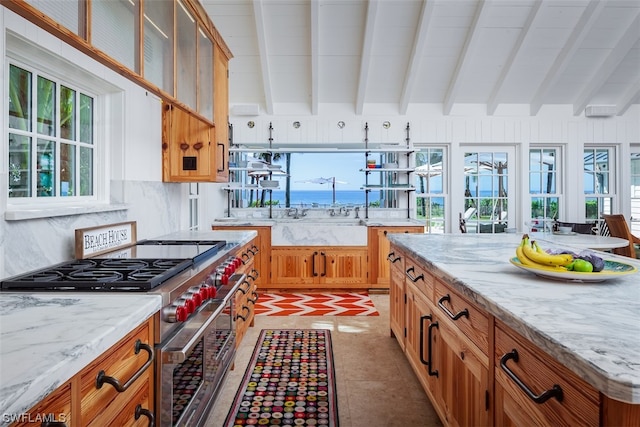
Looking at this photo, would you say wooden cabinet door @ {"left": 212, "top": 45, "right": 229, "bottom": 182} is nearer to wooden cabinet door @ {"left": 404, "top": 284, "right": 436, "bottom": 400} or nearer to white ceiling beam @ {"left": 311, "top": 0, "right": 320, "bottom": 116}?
white ceiling beam @ {"left": 311, "top": 0, "right": 320, "bottom": 116}

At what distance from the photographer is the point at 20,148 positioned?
177 cm

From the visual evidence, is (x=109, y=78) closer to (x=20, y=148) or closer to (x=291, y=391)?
(x=20, y=148)

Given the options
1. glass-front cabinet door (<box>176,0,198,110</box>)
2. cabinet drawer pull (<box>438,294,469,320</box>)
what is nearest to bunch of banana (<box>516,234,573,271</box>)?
cabinet drawer pull (<box>438,294,469,320</box>)

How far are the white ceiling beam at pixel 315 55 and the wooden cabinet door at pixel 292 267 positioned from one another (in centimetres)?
197

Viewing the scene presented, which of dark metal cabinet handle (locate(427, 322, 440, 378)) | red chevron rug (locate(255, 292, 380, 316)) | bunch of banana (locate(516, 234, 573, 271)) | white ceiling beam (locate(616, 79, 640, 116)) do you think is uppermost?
white ceiling beam (locate(616, 79, 640, 116))

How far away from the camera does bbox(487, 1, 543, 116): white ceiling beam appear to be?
4125mm

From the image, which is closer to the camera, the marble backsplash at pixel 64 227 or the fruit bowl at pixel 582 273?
the fruit bowl at pixel 582 273

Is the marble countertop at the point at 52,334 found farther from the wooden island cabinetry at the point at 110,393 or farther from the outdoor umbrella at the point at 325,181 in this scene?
the outdoor umbrella at the point at 325,181

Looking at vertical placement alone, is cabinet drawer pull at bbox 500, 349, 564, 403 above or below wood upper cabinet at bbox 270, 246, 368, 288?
above

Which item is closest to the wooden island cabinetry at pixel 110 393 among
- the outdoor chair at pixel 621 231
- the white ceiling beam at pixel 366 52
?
the white ceiling beam at pixel 366 52

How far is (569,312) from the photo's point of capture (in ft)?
3.48

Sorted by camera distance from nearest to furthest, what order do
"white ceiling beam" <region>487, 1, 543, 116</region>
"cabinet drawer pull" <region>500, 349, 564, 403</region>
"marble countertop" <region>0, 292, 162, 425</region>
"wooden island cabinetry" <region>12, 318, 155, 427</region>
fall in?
1. "marble countertop" <region>0, 292, 162, 425</region>
2. "wooden island cabinetry" <region>12, 318, 155, 427</region>
3. "cabinet drawer pull" <region>500, 349, 564, 403</region>
4. "white ceiling beam" <region>487, 1, 543, 116</region>

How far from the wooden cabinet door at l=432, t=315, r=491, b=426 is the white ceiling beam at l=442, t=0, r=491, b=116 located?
11.7 ft

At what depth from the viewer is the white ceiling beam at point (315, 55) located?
3.97 meters
